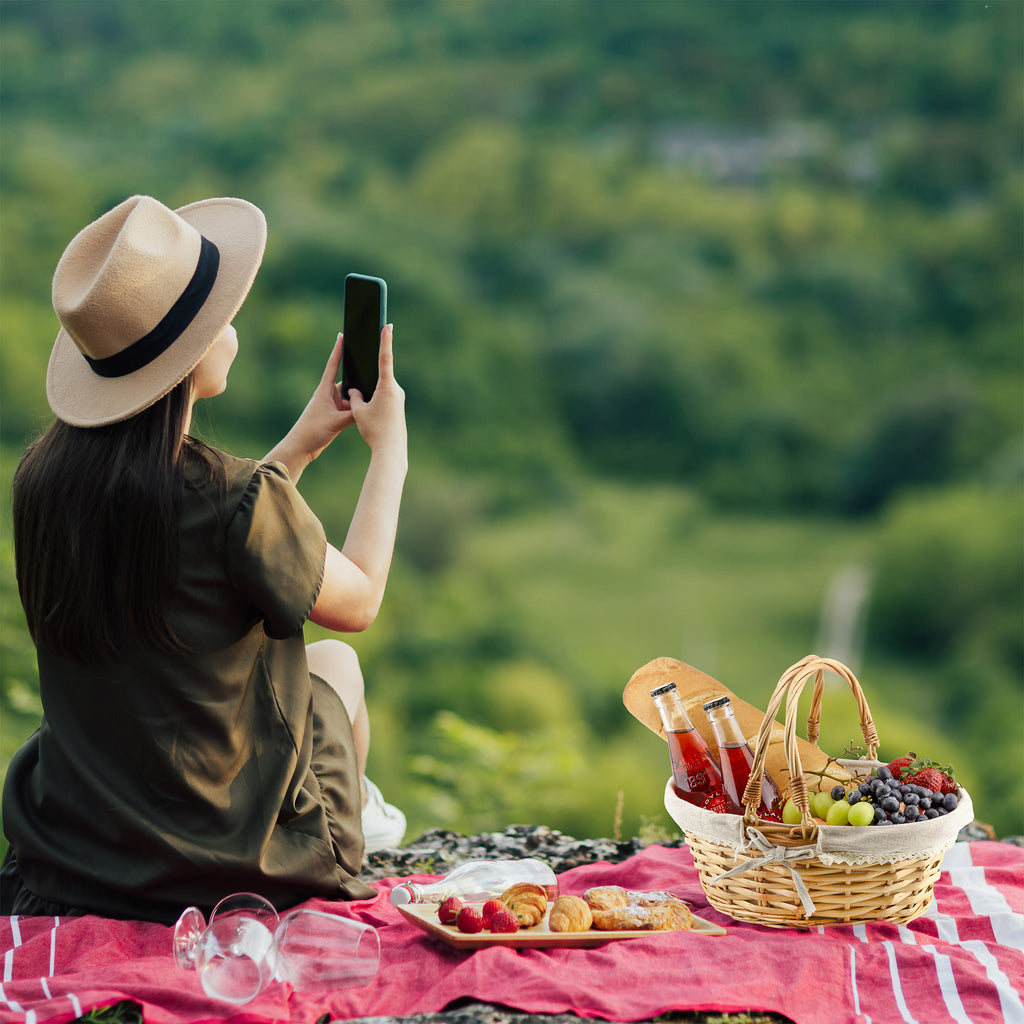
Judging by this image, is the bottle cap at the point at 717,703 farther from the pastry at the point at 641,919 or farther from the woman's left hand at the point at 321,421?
the woman's left hand at the point at 321,421

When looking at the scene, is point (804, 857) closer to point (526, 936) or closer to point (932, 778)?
point (932, 778)

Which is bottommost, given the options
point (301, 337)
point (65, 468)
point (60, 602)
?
point (60, 602)

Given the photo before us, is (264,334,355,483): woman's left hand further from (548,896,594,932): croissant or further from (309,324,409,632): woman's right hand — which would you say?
(548,896,594,932): croissant

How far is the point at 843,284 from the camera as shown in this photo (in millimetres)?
35188

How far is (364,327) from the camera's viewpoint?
209 centimetres

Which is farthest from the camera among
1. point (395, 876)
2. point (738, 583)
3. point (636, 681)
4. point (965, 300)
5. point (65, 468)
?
point (965, 300)

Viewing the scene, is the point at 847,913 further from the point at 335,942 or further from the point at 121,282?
the point at 121,282

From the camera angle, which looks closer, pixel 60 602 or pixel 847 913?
pixel 60 602

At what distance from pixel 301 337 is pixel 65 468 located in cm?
2684

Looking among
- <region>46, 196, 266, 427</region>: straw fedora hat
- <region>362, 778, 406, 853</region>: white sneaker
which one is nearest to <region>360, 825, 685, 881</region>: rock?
<region>362, 778, 406, 853</region>: white sneaker

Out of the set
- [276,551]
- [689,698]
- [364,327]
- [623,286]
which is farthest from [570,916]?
[623,286]

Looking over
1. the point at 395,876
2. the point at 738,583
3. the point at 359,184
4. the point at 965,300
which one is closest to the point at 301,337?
the point at 359,184

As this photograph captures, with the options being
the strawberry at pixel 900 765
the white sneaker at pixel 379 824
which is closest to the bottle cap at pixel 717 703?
the strawberry at pixel 900 765

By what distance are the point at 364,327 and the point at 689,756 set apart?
0.97 metres
